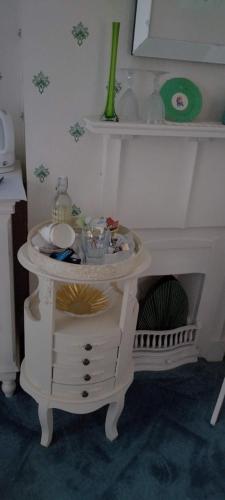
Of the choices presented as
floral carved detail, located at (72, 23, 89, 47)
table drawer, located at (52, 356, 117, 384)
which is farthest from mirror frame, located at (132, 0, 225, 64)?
table drawer, located at (52, 356, 117, 384)

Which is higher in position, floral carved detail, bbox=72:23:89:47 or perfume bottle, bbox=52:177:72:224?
floral carved detail, bbox=72:23:89:47

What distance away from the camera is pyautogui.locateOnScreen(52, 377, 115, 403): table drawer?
144 cm

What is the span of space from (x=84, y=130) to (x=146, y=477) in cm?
134

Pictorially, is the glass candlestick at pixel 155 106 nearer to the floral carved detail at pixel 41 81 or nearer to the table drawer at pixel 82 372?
the floral carved detail at pixel 41 81

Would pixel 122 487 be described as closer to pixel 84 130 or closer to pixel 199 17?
pixel 84 130

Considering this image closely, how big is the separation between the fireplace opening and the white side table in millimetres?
601

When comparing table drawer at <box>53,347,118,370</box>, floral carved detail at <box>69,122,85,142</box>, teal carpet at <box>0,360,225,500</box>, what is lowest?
teal carpet at <box>0,360,225,500</box>

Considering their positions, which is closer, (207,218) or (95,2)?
(95,2)

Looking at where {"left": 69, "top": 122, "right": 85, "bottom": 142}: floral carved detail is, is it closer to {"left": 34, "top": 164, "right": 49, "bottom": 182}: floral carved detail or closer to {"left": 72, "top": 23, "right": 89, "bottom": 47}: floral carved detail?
{"left": 34, "top": 164, "right": 49, "bottom": 182}: floral carved detail

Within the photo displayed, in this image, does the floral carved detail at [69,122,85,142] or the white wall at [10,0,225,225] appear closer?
the white wall at [10,0,225,225]

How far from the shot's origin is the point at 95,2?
138cm

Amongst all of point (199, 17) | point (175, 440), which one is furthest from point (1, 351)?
point (199, 17)

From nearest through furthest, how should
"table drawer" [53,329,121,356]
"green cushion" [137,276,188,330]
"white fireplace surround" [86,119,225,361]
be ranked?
"table drawer" [53,329,121,356]
"white fireplace surround" [86,119,225,361]
"green cushion" [137,276,188,330]

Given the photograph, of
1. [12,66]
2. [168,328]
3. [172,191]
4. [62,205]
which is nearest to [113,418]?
[168,328]
